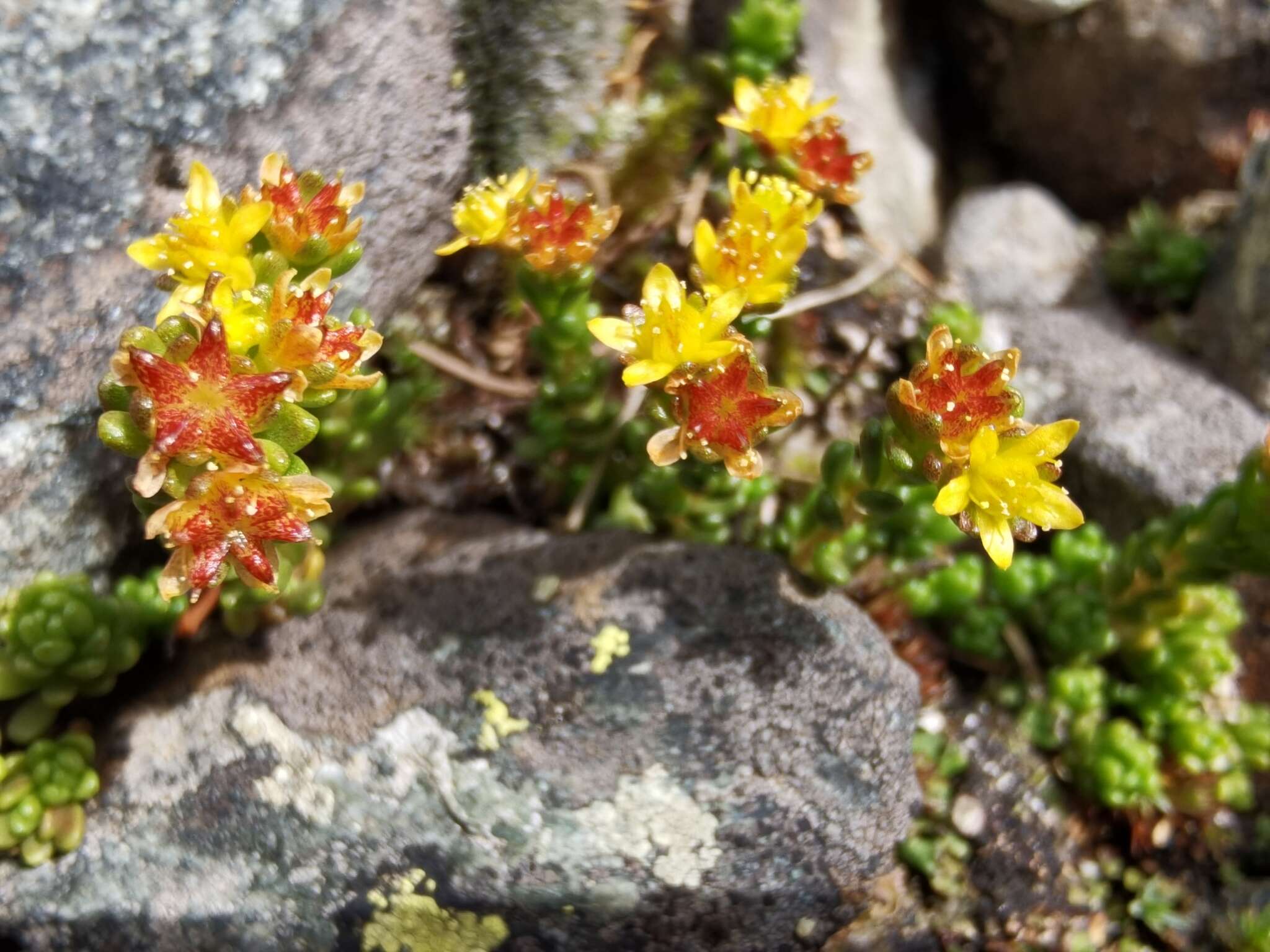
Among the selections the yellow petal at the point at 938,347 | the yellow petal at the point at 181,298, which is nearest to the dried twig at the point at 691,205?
the yellow petal at the point at 938,347

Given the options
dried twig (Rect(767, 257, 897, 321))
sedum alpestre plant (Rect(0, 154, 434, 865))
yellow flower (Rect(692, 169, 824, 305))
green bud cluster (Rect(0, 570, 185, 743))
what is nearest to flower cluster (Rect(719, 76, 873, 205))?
yellow flower (Rect(692, 169, 824, 305))

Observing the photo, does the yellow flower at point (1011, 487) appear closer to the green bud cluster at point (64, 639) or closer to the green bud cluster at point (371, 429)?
the green bud cluster at point (371, 429)

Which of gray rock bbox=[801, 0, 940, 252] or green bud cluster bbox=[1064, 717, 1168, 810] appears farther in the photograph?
gray rock bbox=[801, 0, 940, 252]

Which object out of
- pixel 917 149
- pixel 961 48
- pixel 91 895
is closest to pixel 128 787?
pixel 91 895

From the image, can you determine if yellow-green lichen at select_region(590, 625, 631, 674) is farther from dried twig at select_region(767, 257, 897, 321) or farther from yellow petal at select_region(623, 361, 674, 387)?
dried twig at select_region(767, 257, 897, 321)

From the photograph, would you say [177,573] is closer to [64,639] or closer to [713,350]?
[64,639]

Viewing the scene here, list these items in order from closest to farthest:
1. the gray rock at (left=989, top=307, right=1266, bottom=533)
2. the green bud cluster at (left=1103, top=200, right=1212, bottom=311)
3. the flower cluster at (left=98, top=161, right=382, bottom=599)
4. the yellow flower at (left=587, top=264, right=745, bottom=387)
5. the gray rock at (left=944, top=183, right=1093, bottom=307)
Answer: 1. the flower cluster at (left=98, top=161, right=382, bottom=599)
2. the yellow flower at (left=587, top=264, right=745, bottom=387)
3. the gray rock at (left=989, top=307, right=1266, bottom=533)
4. the green bud cluster at (left=1103, top=200, right=1212, bottom=311)
5. the gray rock at (left=944, top=183, right=1093, bottom=307)

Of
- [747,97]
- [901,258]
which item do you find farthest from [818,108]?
[901,258]
